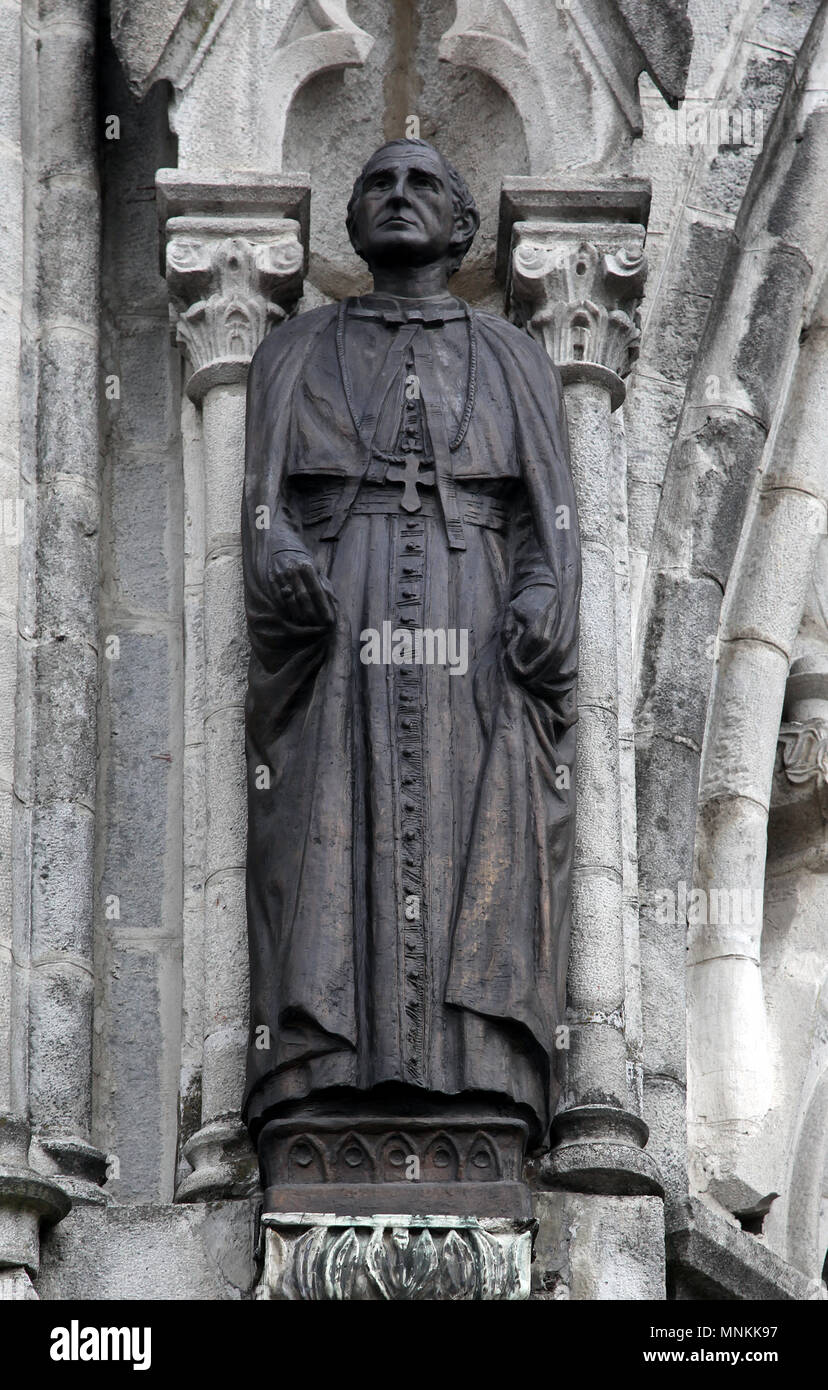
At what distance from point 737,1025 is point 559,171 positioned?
2.13 m

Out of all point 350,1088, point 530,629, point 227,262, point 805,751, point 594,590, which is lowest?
point 350,1088

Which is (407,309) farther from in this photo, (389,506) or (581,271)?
(389,506)

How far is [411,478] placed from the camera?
7.52m

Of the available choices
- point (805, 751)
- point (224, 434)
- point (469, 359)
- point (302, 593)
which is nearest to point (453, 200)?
point (469, 359)

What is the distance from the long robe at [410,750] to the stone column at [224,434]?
0.67 ft

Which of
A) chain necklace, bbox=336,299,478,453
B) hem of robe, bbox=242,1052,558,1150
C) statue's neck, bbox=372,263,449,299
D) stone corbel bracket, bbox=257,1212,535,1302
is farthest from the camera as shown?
statue's neck, bbox=372,263,449,299

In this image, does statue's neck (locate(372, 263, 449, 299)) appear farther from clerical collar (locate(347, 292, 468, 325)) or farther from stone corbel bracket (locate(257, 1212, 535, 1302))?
stone corbel bracket (locate(257, 1212, 535, 1302))

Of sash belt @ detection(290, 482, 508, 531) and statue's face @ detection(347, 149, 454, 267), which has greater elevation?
statue's face @ detection(347, 149, 454, 267)

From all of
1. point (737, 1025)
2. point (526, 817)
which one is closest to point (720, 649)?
point (737, 1025)

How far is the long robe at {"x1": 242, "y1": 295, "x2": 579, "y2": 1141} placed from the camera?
7.00 metres

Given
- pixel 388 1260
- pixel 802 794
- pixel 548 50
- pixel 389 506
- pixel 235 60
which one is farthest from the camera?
pixel 802 794

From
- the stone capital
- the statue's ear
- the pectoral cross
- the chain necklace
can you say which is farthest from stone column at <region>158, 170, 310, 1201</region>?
the pectoral cross

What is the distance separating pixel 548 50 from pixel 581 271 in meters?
0.64

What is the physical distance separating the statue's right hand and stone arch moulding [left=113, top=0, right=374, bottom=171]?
129 centimetres
